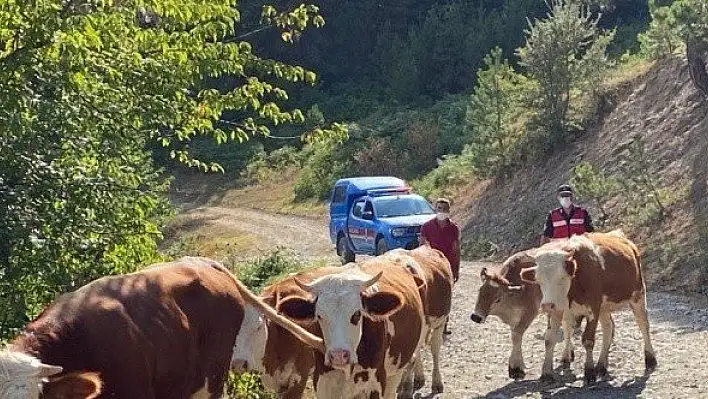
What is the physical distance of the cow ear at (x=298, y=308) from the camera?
8.47 metres

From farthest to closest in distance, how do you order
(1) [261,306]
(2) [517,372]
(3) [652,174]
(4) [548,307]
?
(3) [652,174] < (2) [517,372] < (4) [548,307] < (1) [261,306]

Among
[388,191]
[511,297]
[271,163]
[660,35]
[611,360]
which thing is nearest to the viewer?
[511,297]

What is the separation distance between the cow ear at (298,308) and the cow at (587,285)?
4.21 meters

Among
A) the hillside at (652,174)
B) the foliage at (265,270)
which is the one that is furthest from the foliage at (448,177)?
the foliage at (265,270)

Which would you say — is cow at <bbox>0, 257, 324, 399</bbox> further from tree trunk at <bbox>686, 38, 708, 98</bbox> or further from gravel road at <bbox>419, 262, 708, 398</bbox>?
tree trunk at <bbox>686, 38, 708, 98</bbox>

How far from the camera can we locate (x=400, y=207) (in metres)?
26.0

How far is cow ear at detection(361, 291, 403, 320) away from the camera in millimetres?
8445

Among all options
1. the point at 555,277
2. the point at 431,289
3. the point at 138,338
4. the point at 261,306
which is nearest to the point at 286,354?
the point at 261,306

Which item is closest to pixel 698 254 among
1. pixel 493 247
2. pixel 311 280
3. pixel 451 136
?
pixel 493 247

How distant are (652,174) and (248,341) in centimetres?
2229

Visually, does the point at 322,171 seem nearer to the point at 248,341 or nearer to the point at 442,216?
the point at 442,216

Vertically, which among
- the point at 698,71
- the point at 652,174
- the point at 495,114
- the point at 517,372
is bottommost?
the point at 517,372

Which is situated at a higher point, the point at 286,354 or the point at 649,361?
the point at 286,354

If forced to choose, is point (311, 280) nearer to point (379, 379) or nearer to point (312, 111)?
point (379, 379)
